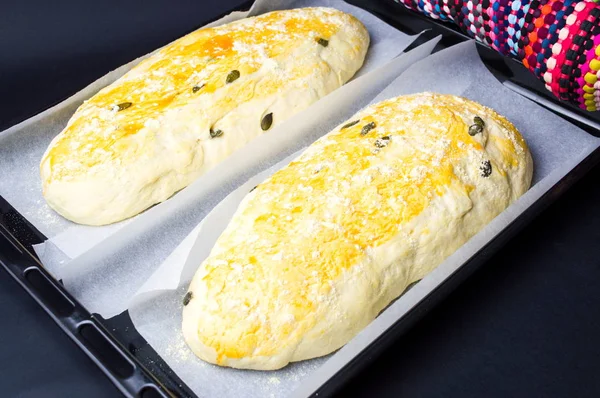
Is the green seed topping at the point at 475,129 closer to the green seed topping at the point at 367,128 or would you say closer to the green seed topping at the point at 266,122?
the green seed topping at the point at 367,128

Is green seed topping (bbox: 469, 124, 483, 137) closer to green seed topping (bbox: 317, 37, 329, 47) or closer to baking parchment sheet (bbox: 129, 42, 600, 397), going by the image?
baking parchment sheet (bbox: 129, 42, 600, 397)

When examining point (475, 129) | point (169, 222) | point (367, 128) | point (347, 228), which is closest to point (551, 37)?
point (475, 129)

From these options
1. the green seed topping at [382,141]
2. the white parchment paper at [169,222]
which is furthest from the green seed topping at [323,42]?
the green seed topping at [382,141]

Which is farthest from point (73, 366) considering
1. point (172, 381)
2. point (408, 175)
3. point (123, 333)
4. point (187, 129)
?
point (408, 175)

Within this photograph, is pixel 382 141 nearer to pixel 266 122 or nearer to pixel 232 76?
pixel 266 122

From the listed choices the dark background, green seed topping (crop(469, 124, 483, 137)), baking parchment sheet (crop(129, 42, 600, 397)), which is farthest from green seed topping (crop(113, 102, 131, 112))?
green seed topping (crop(469, 124, 483, 137))

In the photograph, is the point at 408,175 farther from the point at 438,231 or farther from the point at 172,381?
the point at 172,381

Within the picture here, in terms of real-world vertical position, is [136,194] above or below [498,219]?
above
